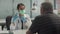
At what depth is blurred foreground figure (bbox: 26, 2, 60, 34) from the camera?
1796 mm

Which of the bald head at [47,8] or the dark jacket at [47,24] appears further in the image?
the bald head at [47,8]

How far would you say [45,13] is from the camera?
1907 mm

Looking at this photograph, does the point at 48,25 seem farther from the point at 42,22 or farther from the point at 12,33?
the point at 12,33

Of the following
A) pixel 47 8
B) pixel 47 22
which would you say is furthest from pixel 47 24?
pixel 47 8

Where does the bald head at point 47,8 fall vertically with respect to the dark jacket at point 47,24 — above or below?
above

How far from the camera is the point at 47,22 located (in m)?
1.83

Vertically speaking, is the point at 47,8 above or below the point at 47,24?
above

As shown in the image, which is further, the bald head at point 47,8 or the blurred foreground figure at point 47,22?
the bald head at point 47,8

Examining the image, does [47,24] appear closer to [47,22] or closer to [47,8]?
[47,22]

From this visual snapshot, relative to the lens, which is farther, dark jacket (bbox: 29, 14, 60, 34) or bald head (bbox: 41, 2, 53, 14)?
bald head (bbox: 41, 2, 53, 14)

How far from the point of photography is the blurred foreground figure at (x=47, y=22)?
1796mm

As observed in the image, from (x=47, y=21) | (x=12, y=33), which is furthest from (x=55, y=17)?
(x=12, y=33)

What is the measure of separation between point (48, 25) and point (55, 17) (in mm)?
115

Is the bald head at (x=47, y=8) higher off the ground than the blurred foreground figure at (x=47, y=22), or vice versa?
the bald head at (x=47, y=8)
